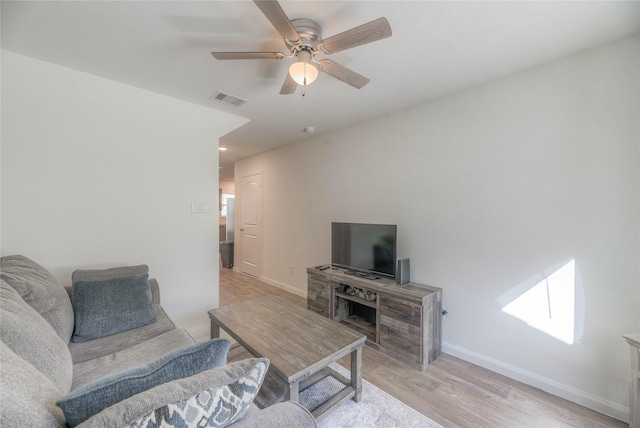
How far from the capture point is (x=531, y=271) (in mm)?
2051

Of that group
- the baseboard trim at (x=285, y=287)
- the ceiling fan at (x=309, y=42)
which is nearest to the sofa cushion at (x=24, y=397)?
the ceiling fan at (x=309, y=42)

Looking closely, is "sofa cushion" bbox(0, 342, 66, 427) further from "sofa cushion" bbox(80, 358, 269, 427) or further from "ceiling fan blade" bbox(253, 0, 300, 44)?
"ceiling fan blade" bbox(253, 0, 300, 44)

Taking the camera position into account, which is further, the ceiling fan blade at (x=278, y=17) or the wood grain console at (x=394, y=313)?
the wood grain console at (x=394, y=313)

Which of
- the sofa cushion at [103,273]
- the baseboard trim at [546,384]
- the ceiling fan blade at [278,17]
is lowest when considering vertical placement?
the baseboard trim at [546,384]

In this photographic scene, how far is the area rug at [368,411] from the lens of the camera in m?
1.65

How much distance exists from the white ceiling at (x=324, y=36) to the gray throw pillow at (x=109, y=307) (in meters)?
1.66

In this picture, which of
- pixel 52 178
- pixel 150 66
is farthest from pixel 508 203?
pixel 52 178

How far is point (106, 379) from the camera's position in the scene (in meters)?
0.72

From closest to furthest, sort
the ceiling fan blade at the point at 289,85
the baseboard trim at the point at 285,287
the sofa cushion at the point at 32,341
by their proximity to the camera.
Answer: the sofa cushion at the point at 32,341 < the ceiling fan blade at the point at 289,85 < the baseboard trim at the point at 285,287

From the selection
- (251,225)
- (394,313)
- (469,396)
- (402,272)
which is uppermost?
(251,225)

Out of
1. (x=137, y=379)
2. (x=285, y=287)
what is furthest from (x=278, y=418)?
(x=285, y=287)

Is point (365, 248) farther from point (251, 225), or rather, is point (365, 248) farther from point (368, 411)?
point (251, 225)

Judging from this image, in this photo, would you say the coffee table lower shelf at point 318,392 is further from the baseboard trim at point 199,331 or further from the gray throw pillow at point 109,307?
the baseboard trim at point 199,331

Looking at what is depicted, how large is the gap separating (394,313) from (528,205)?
4.57 ft
